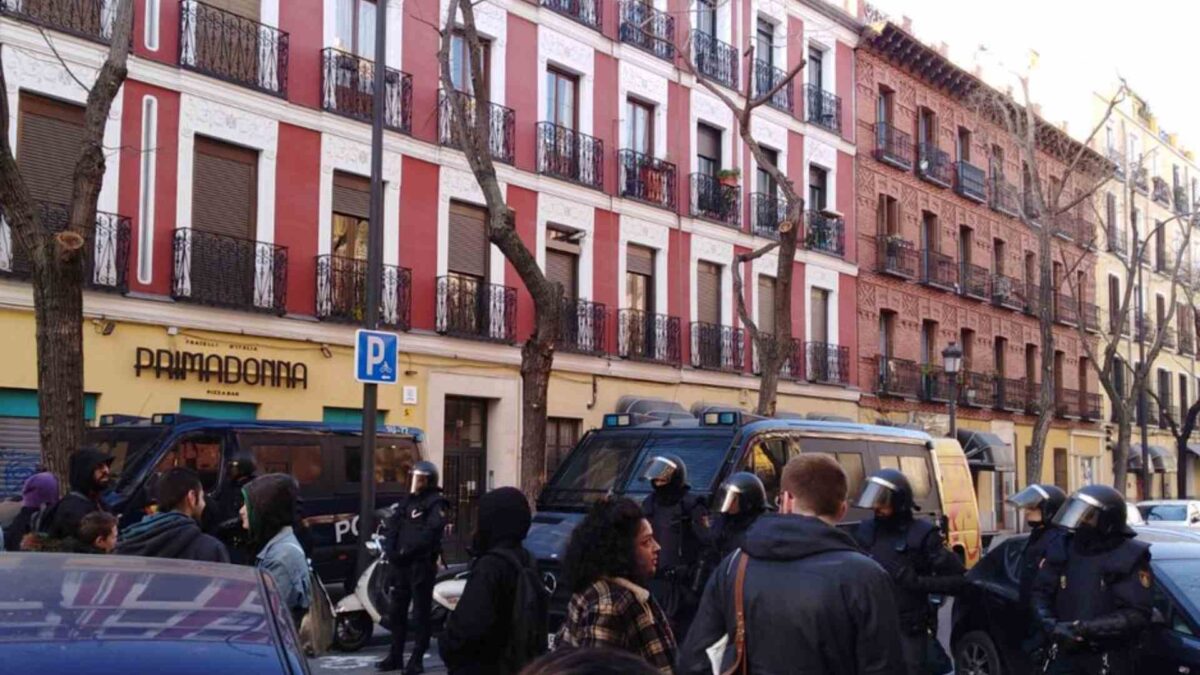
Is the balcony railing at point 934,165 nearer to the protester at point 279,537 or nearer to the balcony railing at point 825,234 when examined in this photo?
the balcony railing at point 825,234

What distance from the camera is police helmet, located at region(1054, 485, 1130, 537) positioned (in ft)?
23.2

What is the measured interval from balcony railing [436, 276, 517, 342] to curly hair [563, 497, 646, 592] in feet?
56.9

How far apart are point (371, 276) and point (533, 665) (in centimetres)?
1274

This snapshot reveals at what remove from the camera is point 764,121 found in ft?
99.8

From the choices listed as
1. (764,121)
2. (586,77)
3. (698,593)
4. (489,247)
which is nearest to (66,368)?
(698,593)

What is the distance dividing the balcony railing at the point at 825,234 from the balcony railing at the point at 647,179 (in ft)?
17.4

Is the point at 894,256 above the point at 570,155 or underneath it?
underneath

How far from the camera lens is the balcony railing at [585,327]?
2498cm

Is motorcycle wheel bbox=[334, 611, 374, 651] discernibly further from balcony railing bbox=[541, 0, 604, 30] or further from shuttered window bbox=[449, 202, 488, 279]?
balcony railing bbox=[541, 0, 604, 30]

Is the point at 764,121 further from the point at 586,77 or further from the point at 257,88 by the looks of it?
the point at 257,88

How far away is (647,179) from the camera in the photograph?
88.9 ft

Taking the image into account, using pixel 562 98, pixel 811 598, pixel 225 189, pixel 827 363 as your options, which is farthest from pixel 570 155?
pixel 811 598

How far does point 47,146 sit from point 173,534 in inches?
527

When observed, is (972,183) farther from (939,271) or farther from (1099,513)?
(1099,513)
